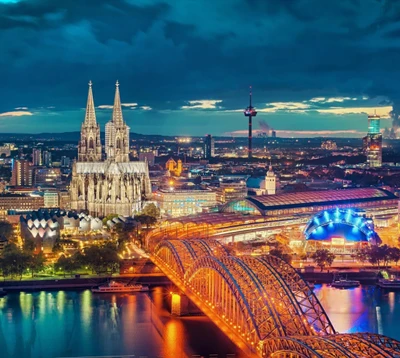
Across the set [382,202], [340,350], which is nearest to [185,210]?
[382,202]

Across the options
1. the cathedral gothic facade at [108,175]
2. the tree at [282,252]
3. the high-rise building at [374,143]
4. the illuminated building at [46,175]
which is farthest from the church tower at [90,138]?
the high-rise building at [374,143]

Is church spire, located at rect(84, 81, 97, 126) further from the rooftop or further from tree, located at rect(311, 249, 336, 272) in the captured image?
tree, located at rect(311, 249, 336, 272)

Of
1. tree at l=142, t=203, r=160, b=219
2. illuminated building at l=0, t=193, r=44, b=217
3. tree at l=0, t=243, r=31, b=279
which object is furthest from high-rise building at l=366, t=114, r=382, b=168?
tree at l=0, t=243, r=31, b=279

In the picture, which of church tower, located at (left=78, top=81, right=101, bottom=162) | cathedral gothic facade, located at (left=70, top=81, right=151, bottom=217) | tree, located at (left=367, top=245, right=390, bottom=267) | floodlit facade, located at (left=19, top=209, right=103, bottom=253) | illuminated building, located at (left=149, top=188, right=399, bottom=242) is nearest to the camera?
tree, located at (left=367, top=245, right=390, bottom=267)

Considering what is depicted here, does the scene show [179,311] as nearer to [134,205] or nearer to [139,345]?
[139,345]

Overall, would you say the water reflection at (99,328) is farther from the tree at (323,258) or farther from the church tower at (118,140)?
the church tower at (118,140)

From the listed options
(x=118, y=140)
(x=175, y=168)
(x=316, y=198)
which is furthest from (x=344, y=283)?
(x=175, y=168)
